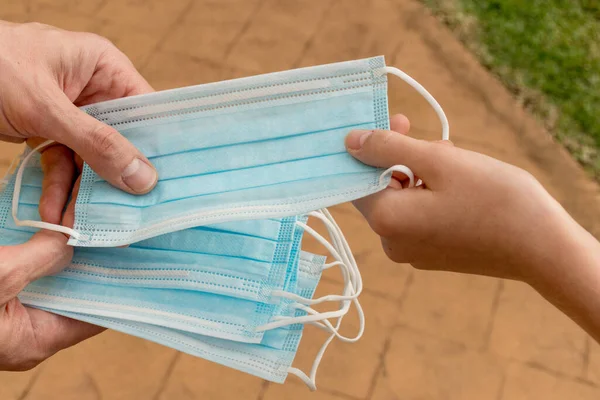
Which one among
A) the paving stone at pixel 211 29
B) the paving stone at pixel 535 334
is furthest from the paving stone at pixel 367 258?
the paving stone at pixel 211 29

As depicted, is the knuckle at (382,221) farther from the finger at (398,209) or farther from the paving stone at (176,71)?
the paving stone at (176,71)

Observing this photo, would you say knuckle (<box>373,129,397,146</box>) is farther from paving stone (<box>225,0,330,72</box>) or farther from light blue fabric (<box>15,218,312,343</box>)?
paving stone (<box>225,0,330,72</box>)

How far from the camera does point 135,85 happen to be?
3.14 feet

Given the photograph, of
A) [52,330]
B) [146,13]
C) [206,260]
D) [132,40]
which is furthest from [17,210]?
[146,13]

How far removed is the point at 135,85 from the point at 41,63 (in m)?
0.16

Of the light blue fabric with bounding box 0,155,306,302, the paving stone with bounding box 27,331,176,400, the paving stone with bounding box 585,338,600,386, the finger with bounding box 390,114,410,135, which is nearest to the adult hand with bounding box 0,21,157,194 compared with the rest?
the light blue fabric with bounding box 0,155,306,302

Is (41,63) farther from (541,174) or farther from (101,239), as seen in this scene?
(541,174)

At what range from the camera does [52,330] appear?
829mm

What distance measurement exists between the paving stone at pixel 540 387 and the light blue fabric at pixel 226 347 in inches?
28.9

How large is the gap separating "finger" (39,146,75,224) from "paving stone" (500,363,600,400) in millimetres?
1053

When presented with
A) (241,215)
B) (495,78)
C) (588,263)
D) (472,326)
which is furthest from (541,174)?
A: (241,215)

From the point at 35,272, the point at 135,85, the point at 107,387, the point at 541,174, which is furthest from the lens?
the point at 541,174

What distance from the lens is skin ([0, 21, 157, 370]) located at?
0.77 metres

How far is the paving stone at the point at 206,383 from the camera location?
134 cm
